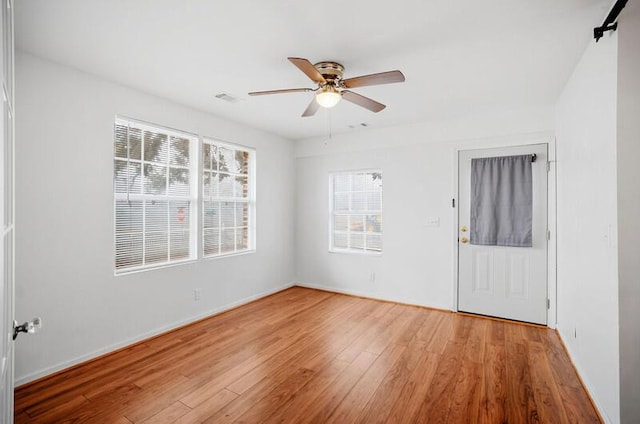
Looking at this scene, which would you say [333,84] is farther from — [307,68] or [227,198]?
[227,198]

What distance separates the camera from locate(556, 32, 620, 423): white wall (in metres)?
1.91

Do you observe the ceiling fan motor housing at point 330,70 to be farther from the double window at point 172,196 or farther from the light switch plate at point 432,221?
the light switch plate at point 432,221

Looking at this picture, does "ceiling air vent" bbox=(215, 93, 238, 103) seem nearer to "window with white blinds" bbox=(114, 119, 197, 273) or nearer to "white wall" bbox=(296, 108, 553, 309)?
"window with white blinds" bbox=(114, 119, 197, 273)

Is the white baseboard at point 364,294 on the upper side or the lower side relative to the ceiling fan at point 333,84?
lower

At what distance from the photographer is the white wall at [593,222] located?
6.27 ft

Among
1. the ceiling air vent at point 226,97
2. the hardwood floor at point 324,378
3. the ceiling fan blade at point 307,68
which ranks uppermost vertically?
the ceiling air vent at point 226,97

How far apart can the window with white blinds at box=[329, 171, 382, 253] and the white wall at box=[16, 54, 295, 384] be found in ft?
7.95

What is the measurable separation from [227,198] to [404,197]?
246 centimetres

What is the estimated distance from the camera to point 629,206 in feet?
5.92

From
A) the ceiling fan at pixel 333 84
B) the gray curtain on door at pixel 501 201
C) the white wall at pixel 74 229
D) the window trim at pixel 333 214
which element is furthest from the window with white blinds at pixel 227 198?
the gray curtain on door at pixel 501 201

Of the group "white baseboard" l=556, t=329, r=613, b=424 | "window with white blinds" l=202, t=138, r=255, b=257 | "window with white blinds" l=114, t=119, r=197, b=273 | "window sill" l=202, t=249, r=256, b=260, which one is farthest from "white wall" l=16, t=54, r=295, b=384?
"white baseboard" l=556, t=329, r=613, b=424

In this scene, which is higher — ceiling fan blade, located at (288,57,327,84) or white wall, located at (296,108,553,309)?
ceiling fan blade, located at (288,57,327,84)

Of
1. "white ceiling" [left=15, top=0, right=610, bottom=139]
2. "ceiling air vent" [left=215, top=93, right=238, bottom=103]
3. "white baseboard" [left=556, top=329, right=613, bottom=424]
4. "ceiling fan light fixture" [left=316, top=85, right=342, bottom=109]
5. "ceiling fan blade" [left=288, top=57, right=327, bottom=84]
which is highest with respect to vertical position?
"white ceiling" [left=15, top=0, right=610, bottom=139]

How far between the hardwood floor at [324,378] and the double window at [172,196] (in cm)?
95
